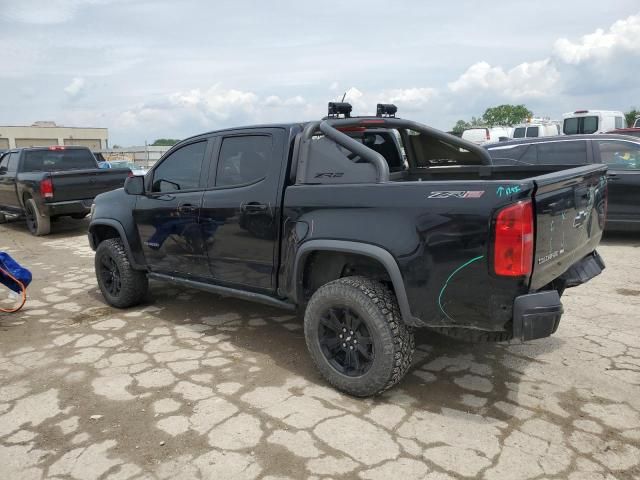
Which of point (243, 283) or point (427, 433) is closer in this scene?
point (427, 433)

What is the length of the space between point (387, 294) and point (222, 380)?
A: 1.37 meters

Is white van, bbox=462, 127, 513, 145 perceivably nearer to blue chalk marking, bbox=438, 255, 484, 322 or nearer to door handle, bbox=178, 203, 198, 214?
door handle, bbox=178, 203, 198, 214

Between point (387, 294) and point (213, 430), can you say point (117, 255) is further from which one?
point (387, 294)

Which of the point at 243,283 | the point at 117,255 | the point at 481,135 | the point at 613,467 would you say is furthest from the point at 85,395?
the point at 481,135

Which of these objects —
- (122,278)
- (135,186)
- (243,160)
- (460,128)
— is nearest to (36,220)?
(122,278)

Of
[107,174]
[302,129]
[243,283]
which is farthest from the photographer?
[107,174]

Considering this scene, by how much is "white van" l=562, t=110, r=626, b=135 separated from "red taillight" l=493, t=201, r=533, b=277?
1856 centimetres

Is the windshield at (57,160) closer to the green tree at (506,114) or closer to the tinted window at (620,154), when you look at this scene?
the tinted window at (620,154)

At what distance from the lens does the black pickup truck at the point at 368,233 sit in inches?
104

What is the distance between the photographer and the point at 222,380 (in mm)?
3590

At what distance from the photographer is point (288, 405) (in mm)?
3211

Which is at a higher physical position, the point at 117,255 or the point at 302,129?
the point at 302,129

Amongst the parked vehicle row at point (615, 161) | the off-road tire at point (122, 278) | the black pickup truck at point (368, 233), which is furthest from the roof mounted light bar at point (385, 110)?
the parked vehicle row at point (615, 161)

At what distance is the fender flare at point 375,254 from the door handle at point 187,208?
4.26 feet
